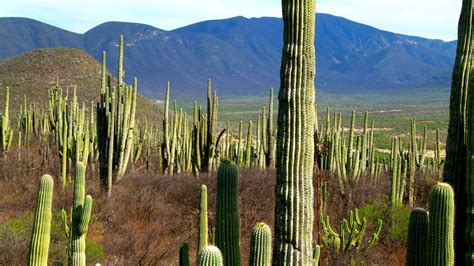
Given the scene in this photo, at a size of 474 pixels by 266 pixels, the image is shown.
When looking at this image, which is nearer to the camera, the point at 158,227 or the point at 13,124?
the point at 158,227

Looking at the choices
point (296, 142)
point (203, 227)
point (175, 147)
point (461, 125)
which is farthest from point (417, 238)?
point (175, 147)

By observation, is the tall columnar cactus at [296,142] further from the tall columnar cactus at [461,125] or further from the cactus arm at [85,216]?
the cactus arm at [85,216]

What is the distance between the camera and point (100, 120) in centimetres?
1371

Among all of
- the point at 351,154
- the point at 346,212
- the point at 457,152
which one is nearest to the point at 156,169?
the point at 351,154

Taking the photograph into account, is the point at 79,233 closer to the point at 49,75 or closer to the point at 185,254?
the point at 185,254

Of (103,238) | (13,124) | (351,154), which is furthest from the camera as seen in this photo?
(13,124)

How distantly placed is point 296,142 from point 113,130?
943cm

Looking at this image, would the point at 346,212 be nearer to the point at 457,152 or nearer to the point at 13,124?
the point at 457,152

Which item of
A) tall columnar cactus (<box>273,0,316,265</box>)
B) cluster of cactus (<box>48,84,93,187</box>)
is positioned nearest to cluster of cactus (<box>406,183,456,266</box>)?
tall columnar cactus (<box>273,0,316,265</box>)

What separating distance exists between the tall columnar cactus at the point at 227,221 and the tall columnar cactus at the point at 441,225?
157 cm

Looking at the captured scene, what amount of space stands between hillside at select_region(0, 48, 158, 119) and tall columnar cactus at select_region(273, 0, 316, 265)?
131ft

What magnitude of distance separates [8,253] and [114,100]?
5.53 m

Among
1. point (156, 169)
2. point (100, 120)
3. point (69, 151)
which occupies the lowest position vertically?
point (156, 169)

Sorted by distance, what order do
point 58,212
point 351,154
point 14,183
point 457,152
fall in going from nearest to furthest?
1. point 457,152
2. point 58,212
3. point 14,183
4. point 351,154
